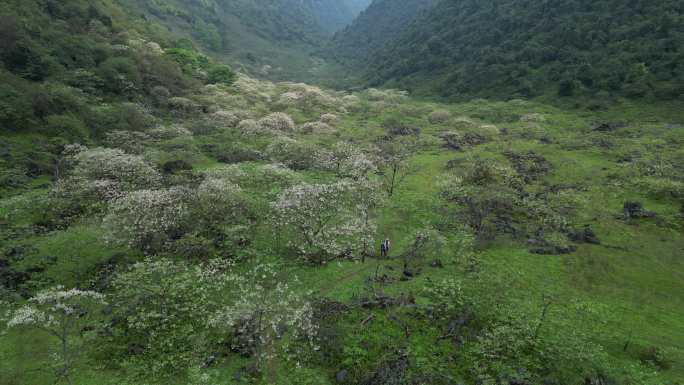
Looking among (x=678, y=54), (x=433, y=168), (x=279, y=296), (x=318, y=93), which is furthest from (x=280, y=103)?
A: (x=678, y=54)

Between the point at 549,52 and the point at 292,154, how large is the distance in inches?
4041

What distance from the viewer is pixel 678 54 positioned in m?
86.2

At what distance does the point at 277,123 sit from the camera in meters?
68.2

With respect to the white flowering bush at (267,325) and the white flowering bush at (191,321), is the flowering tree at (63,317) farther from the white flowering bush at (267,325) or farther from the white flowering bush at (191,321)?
the white flowering bush at (267,325)

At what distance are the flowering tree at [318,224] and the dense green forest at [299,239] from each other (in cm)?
23

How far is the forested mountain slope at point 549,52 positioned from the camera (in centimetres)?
9019

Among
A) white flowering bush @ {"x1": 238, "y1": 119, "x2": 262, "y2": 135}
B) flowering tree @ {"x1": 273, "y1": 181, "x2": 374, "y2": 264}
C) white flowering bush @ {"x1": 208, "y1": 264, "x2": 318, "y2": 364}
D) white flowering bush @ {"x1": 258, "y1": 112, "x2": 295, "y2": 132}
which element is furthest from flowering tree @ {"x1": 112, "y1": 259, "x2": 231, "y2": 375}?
white flowering bush @ {"x1": 258, "y1": 112, "x2": 295, "y2": 132}

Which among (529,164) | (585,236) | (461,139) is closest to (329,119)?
(461,139)

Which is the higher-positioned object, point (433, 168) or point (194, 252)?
point (433, 168)

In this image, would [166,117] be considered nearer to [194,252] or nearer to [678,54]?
[194,252]

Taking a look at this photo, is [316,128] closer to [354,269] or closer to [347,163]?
[347,163]

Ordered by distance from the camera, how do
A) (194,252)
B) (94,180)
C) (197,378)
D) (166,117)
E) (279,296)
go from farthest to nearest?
(166,117) → (94,180) → (194,252) → (279,296) → (197,378)

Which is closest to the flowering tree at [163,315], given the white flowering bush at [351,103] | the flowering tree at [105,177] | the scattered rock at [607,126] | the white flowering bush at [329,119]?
the flowering tree at [105,177]

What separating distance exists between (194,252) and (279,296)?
34.9ft
